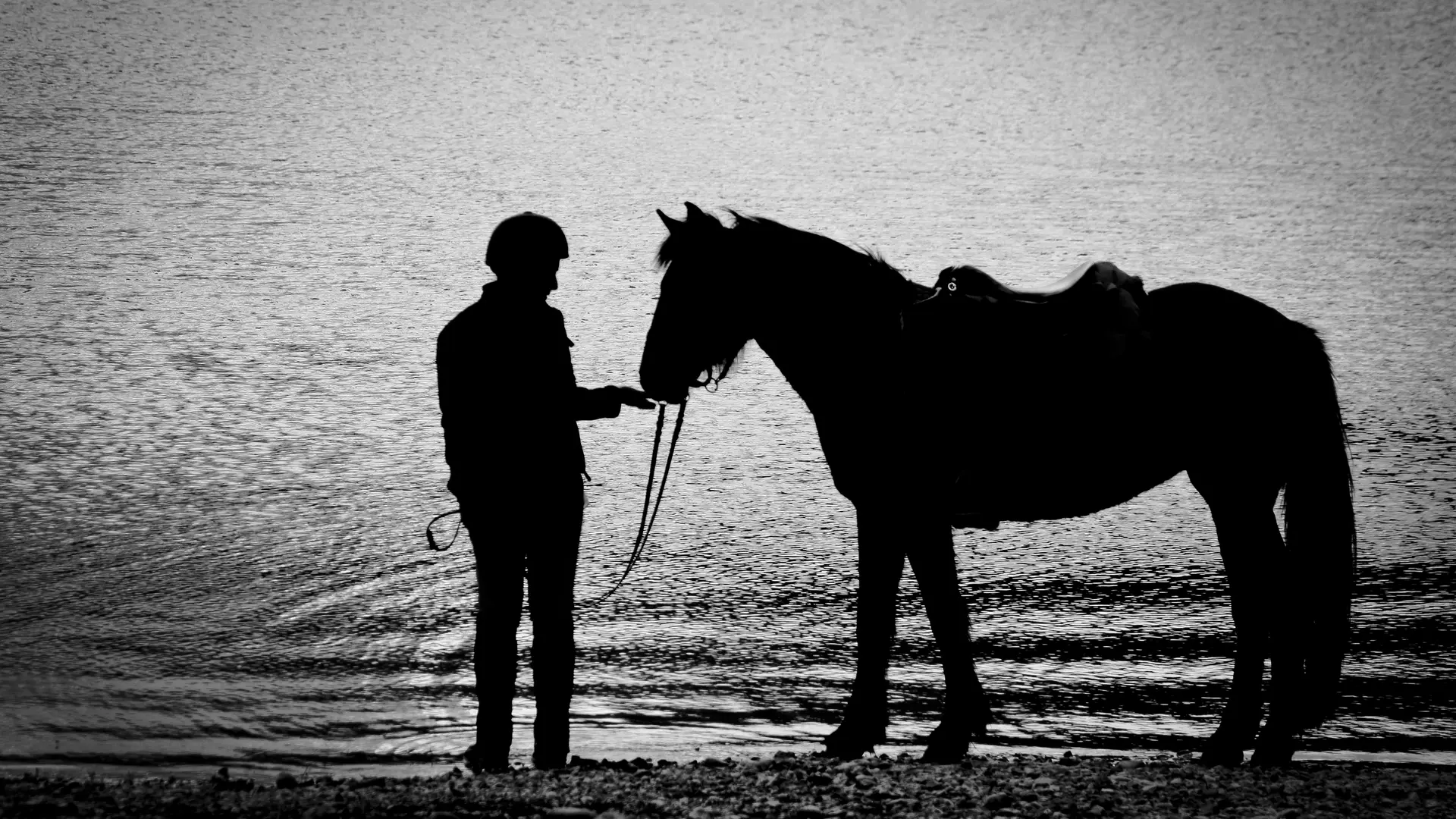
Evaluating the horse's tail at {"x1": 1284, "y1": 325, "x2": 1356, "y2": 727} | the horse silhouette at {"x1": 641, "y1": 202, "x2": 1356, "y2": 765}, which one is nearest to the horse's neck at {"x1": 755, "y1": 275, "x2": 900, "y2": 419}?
the horse silhouette at {"x1": 641, "y1": 202, "x2": 1356, "y2": 765}

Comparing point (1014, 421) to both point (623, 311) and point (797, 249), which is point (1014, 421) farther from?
point (623, 311)

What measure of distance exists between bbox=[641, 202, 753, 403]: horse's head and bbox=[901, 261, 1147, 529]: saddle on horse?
26.6 inches

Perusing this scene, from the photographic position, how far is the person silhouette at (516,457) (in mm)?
4426

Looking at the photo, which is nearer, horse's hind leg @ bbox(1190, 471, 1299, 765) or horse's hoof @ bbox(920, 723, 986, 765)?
horse's hoof @ bbox(920, 723, 986, 765)

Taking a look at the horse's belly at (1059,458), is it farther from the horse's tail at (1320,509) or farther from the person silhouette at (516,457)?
the person silhouette at (516,457)

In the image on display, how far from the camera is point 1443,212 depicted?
1520 cm

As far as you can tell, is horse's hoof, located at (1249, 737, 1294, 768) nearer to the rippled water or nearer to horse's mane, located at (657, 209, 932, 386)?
the rippled water

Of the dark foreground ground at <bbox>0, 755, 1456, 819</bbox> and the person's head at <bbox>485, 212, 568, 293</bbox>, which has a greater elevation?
the person's head at <bbox>485, 212, 568, 293</bbox>

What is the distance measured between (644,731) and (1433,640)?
324cm

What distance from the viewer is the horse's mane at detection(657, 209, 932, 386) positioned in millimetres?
4727

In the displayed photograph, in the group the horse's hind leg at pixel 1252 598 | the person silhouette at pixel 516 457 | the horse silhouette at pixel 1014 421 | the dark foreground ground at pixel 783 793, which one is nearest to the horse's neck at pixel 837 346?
the horse silhouette at pixel 1014 421

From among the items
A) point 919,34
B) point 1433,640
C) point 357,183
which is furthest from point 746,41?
point 1433,640

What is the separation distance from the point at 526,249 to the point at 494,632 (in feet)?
3.76

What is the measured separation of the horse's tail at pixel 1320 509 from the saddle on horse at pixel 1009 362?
62cm
